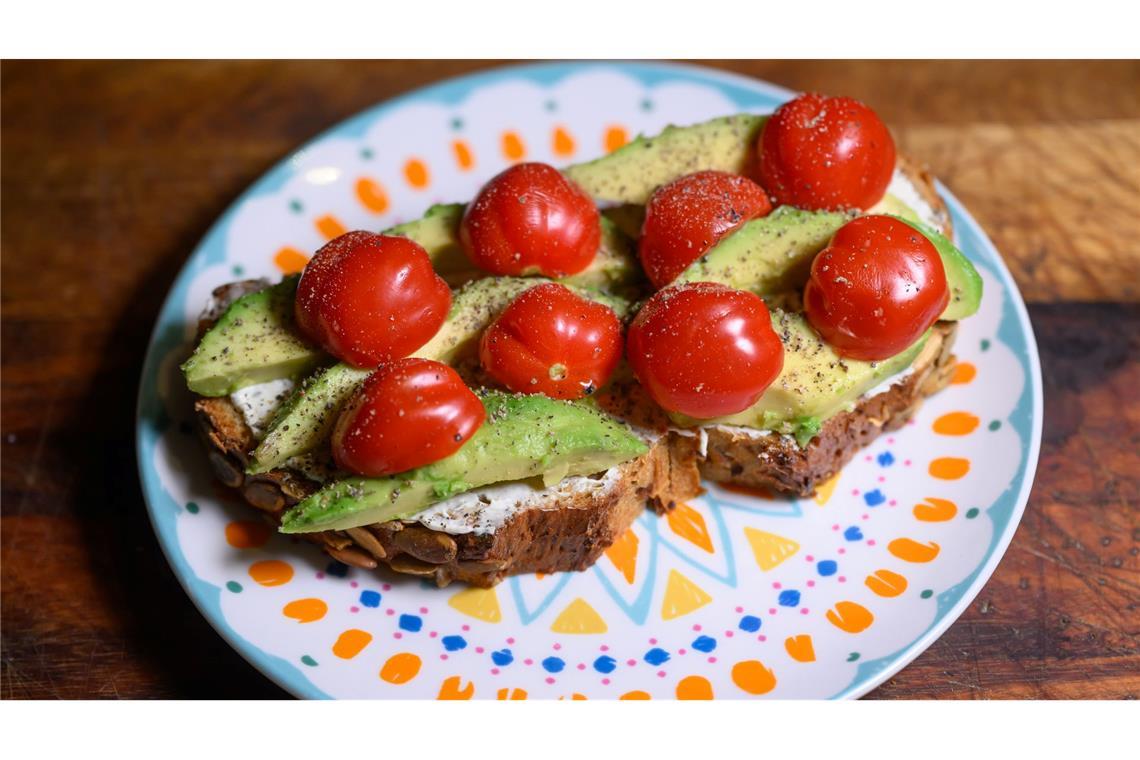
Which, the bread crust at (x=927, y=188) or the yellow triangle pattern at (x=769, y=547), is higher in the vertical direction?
the bread crust at (x=927, y=188)

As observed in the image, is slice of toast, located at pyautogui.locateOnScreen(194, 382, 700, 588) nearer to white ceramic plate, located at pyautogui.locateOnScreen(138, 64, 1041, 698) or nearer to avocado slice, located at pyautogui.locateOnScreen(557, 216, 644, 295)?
white ceramic plate, located at pyautogui.locateOnScreen(138, 64, 1041, 698)

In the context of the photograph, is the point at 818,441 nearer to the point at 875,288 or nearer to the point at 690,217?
the point at 875,288

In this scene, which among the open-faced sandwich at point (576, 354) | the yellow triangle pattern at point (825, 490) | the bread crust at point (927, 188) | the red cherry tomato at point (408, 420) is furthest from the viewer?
the bread crust at point (927, 188)

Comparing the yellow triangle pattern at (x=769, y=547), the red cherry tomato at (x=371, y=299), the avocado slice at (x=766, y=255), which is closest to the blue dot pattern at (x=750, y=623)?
the yellow triangle pattern at (x=769, y=547)

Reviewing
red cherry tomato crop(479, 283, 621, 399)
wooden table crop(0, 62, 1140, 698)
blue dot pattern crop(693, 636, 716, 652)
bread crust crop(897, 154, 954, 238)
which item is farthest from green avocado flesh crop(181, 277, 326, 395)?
bread crust crop(897, 154, 954, 238)

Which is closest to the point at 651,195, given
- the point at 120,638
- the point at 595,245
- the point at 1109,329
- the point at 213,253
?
the point at 595,245

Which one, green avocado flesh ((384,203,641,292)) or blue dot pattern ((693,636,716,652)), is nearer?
blue dot pattern ((693,636,716,652))

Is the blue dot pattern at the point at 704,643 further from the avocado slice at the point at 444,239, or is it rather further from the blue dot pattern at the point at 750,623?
the avocado slice at the point at 444,239
